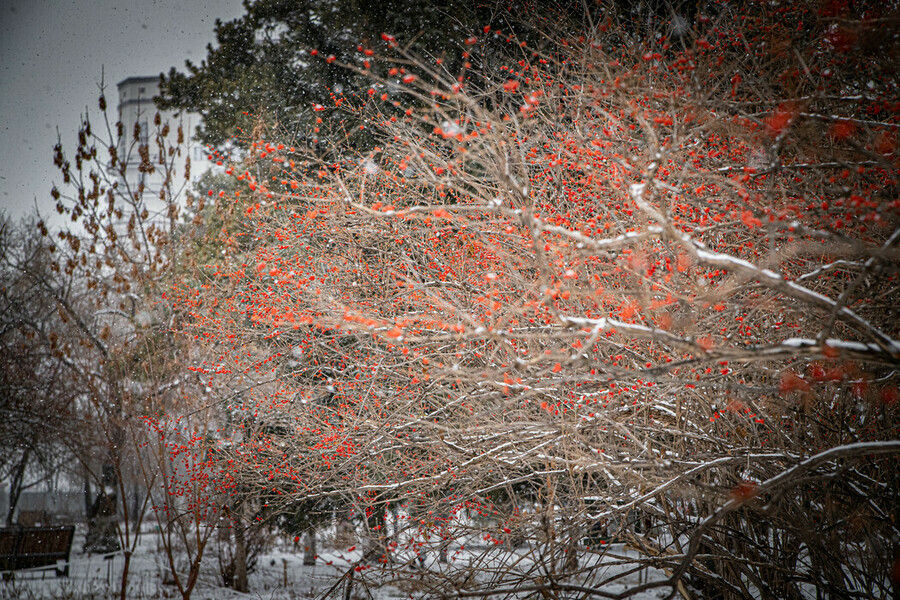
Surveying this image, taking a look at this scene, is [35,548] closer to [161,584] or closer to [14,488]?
[161,584]

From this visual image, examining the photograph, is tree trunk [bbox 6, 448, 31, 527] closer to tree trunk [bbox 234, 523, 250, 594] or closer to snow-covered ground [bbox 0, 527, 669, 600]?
snow-covered ground [bbox 0, 527, 669, 600]

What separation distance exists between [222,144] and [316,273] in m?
4.94

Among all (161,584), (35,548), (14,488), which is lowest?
(161,584)

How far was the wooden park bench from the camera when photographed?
10.3 m

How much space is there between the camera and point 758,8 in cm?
566

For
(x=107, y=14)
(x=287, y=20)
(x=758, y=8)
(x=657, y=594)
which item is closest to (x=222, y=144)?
(x=287, y=20)

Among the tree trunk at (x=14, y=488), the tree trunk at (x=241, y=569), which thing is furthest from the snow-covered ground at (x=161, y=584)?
the tree trunk at (x=14, y=488)

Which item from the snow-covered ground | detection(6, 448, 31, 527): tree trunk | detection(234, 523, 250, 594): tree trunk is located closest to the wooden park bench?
the snow-covered ground

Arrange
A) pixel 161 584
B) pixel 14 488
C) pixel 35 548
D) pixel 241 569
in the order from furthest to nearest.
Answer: pixel 14 488 < pixel 161 584 < pixel 35 548 < pixel 241 569

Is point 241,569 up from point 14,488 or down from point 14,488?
down

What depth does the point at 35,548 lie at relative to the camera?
34.7ft

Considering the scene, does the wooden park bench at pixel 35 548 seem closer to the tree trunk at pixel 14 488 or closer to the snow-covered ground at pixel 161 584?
the snow-covered ground at pixel 161 584

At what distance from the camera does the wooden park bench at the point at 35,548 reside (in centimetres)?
1034

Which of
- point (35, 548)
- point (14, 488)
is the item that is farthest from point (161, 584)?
point (14, 488)
